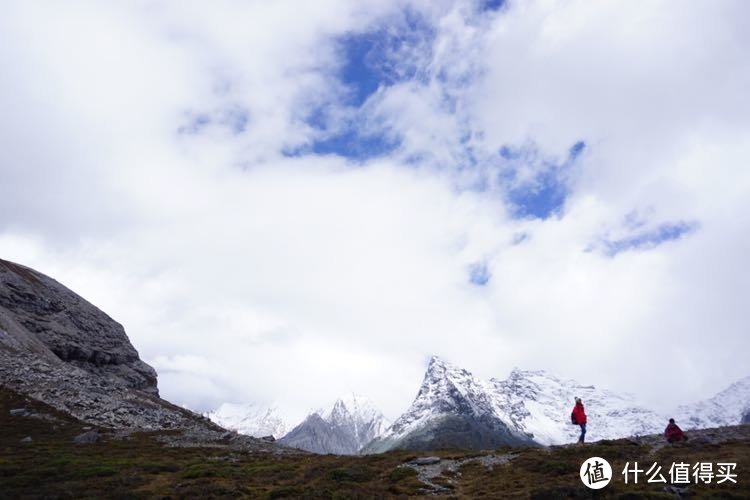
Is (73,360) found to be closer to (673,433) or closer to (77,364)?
(77,364)

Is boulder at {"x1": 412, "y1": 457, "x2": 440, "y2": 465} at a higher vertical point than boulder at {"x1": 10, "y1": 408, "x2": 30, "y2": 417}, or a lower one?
lower

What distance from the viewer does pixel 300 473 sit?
3588 cm

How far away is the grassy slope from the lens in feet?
92.0

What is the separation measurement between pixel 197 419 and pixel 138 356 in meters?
35.9

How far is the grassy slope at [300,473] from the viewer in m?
28.0

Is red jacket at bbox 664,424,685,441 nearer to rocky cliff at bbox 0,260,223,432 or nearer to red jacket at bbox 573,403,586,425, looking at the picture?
red jacket at bbox 573,403,586,425

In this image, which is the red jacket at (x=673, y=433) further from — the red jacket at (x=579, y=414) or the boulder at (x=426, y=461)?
the boulder at (x=426, y=461)

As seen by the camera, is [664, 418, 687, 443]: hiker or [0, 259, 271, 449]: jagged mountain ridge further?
[0, 259, 271, 449]: jagged mountain ridge

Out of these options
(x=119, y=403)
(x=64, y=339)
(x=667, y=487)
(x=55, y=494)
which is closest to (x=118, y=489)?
(x=55, y=494)

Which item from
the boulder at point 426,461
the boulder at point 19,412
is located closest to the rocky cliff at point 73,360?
the boulder at point 19,412

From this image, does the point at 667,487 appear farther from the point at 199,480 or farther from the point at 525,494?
the point at 199,480

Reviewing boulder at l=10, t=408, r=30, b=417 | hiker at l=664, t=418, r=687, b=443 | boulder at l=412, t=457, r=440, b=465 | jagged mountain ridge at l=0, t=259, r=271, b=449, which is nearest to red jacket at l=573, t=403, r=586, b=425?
hiker at l=664, t=418, r=687, b=443

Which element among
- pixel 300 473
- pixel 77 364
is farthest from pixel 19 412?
pixel 77 364

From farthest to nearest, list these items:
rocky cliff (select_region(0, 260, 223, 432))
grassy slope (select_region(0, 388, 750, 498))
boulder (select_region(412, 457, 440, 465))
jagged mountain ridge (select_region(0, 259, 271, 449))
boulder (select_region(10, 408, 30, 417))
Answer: rocky cliff (select_region(0, 260, 223, 432)), jagged mountain ridge (select_region(0, 259, 271, 449)), boulder (select_region(10, 408, 30, 417)), boulder (select_region(412, 457, 440, 465)), grassy slope (select_region(0, 388, 750, 498))
